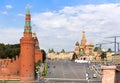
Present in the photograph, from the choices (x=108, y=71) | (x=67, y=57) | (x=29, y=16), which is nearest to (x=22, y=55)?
(x=29, y=16)

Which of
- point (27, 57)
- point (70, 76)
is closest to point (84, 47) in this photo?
point (70, 76)

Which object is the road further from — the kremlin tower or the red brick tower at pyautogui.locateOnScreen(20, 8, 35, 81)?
the kremlin tower

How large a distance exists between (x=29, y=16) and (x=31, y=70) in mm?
8776

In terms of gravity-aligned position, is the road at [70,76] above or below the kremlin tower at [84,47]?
below

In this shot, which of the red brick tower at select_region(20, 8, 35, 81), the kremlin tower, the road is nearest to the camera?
the road

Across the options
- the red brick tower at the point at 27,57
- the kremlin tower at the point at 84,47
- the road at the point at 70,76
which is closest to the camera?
the road at the point at 70,76

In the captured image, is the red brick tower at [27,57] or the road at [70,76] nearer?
the road at [70,76]

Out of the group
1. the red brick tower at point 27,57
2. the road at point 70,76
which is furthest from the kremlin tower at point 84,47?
the red brick tower at point 27,57

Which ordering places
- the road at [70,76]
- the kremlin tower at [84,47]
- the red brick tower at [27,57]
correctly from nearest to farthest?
the road at [70,76] → the red brick tower at [27,57] → the kremlin tower at [84,47]

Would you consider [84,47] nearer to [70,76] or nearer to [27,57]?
[70,76]

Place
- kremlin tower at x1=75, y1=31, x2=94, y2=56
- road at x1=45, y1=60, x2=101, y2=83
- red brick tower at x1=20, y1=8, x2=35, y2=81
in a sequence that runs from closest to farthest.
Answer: road at x1=45, y1=60, x2=101, y2=83 < red brick tower at x1=20, y1=8, x2=35, y2=81 < kremlin tower at x1=75, y1=31, x2=94, y2=56

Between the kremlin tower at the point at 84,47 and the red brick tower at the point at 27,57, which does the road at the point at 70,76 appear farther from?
the kremlin tower at the point at 84,47

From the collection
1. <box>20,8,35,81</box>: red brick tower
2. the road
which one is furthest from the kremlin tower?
<box>20,8,35,81</box>: red brick tower

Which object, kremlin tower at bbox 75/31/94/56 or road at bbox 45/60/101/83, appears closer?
road at bbox 45/60/101/83
